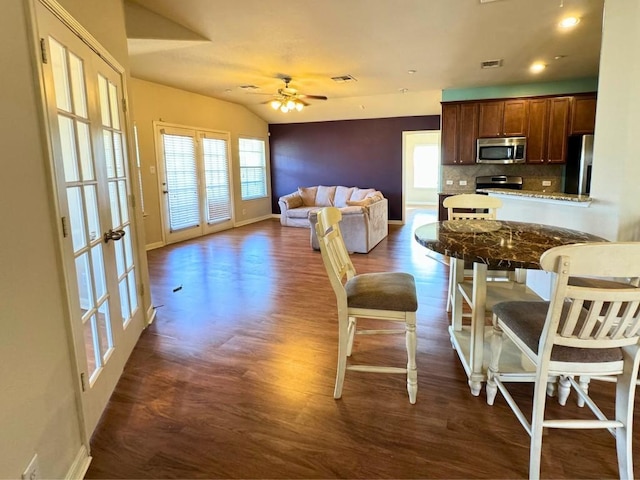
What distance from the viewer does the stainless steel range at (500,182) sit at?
6566 mm

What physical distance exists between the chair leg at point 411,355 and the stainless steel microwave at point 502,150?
5.30 meters

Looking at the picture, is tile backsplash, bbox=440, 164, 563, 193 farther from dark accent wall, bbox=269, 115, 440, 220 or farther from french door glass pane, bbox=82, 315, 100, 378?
french door glass pane, bbox=82, 315, 100, 378

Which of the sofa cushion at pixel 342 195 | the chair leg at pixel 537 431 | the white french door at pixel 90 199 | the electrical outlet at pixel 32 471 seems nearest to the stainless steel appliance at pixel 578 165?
the sofa cushion at pixel 342 195

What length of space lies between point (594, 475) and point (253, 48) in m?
4.66

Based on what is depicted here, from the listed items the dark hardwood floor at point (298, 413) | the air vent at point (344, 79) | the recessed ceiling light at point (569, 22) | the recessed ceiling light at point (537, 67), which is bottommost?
the dark hardwood floor at point (298, 413)

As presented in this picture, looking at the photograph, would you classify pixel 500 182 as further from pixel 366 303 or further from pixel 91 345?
pixel 91 345

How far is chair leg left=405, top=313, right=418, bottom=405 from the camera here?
2.06 metres

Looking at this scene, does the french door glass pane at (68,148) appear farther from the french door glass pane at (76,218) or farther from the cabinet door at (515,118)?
the cabinet door at (515,118)

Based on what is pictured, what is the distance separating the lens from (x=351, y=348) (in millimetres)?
2674

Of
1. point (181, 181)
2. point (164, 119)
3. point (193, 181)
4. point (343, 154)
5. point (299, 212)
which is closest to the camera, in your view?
point (164, 119)

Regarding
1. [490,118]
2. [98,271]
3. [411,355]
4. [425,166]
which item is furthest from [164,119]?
[425,166]

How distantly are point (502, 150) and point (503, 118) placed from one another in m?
0.53

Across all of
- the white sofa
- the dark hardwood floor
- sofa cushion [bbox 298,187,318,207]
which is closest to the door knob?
the dark hardwood floor

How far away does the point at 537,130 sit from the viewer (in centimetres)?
630
